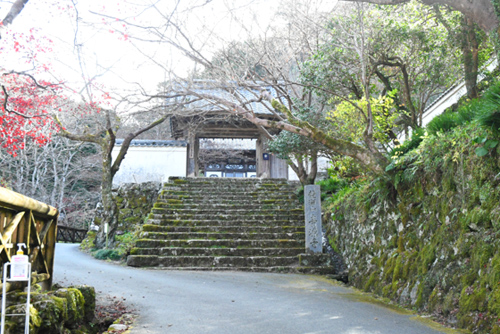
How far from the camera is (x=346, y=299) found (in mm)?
5891

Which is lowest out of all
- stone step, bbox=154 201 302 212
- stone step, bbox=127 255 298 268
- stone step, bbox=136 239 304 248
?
stone step, bbox=127 255 298 268

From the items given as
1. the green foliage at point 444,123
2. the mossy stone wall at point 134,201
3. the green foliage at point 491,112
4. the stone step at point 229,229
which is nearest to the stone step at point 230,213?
the stone step at point 229,229

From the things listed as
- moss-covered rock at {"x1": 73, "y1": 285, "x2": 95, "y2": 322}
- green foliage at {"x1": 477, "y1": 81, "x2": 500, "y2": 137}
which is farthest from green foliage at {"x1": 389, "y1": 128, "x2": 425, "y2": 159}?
moss-covered rock at {"x1": 73, "y1": 285, "x2": 95, "y2": 322}

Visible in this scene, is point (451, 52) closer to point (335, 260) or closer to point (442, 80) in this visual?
point (442, 80)

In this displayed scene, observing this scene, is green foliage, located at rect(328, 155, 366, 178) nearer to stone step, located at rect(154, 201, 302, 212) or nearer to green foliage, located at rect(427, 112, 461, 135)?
stone step, located at rect(154, 201, 302, 212)

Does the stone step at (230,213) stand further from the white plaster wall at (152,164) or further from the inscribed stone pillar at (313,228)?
the white plaster wall at (152,164)

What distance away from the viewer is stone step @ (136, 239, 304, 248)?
31.5 feet

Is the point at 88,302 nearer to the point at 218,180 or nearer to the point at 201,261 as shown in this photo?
the point at 201,261

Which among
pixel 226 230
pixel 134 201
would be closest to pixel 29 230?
pixel 226 230

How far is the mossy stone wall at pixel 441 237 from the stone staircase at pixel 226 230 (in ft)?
7.44

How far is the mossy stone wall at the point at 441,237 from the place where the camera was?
13.8ft

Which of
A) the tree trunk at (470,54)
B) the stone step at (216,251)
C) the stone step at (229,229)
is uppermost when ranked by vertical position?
the tree trunk at (470,54)

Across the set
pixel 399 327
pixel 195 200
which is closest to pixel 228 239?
pixel 195 200

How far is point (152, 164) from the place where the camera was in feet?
63.4
